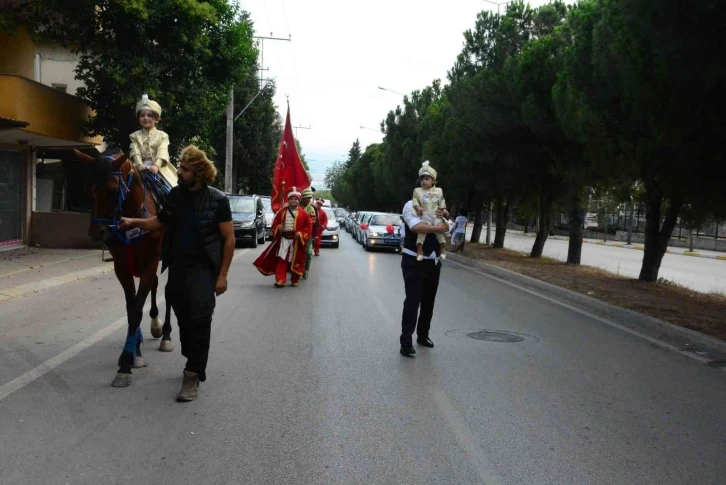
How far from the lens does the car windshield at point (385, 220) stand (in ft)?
93.8

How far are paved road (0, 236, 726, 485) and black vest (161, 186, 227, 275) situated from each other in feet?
3.90

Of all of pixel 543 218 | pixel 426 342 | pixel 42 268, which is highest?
pixel 543 218

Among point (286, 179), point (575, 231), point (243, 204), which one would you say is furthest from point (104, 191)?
point (243, 204)

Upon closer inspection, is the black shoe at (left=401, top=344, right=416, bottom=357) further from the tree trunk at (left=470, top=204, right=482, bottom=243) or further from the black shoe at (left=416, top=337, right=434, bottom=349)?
the tree trunk at (left=470, top=204, right=482, bottom=243)

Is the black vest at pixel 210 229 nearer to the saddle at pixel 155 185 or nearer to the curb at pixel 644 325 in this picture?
the saddle at pixel 155 185

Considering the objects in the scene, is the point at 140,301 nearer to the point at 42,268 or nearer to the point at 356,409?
the point at 356,409

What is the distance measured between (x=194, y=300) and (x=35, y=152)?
17108mm

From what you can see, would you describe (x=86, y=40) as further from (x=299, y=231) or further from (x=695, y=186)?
(x=695, y=186)

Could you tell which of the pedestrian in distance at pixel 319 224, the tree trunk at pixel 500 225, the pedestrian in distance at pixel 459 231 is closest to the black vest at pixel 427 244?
the pedestrian in distance at pixel 319 224

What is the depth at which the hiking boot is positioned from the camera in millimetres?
5746

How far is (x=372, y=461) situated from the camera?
4.56 meters

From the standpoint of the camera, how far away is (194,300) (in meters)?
5.71

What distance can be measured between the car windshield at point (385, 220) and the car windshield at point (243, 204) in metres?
4.89

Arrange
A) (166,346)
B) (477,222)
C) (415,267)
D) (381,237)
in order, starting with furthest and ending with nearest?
(477,222), (381,237), (415,267), (166,346)
